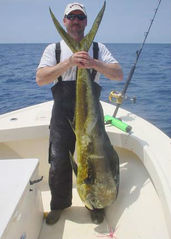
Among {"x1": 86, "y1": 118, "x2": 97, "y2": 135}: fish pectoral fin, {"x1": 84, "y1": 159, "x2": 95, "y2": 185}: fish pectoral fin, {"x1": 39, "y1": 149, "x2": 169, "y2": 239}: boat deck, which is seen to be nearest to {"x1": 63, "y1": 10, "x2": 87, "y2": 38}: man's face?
{"x1": 86, "y1": 118, "x2": 97, "y2": 135}: fish pectoral fin

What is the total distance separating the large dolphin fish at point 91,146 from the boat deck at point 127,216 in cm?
23

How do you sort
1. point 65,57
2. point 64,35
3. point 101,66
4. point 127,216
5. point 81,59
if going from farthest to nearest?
point 65,57 → point 127,216 → point 101,66 → point 64,35 → point 81,59

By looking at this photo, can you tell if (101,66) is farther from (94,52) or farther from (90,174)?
(90,174)

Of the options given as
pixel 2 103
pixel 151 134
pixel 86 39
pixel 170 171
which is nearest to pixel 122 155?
pixel 151 134

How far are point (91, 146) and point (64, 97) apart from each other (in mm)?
565

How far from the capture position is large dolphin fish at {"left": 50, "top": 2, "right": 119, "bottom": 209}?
2064 millimetres

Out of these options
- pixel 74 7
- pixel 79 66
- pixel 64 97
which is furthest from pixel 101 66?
pixel 74 7

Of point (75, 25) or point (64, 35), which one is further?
point (75, 25)

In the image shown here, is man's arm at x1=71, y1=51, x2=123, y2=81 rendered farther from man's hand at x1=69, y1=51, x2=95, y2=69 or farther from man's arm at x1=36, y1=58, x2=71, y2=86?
man's arm at x1=36, y1=58, x2=71, y2=86

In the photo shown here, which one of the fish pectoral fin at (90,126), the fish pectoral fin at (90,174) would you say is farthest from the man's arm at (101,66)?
the fish pectoral fin at (90,174)

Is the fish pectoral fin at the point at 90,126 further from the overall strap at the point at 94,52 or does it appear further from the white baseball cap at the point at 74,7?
the white baseball cap at the point at 74,7

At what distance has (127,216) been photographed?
7.50ft

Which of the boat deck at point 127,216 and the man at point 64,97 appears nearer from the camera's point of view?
the boat deck at point 127,216

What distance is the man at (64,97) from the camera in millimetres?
2303
